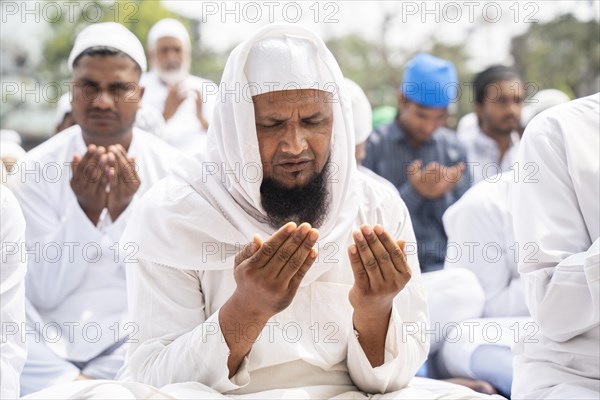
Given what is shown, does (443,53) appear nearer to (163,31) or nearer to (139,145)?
(163,31)

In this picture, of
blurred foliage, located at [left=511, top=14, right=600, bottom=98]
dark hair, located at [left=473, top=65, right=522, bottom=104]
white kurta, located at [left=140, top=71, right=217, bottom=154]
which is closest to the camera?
white kurta, located at [left=140, top=71, right=217, bottom=154]

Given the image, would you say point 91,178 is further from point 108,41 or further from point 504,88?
point 504,88

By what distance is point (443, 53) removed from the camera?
30.5m

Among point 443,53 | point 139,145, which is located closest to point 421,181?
point 139,145

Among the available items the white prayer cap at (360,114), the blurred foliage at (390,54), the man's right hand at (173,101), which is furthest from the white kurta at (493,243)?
the blurred foliage at (390,54)

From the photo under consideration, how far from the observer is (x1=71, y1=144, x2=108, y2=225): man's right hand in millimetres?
3992

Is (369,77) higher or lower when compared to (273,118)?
higher

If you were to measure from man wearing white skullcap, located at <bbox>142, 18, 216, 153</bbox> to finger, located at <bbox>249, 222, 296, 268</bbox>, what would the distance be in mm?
4124

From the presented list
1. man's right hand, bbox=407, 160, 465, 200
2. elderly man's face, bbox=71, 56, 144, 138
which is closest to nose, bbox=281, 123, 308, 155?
elderly man's face, bbox=71, 56, 144, 138

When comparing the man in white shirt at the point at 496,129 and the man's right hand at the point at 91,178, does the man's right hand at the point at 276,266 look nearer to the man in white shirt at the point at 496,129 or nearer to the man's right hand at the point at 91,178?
the man's right hand at the point at 91,178

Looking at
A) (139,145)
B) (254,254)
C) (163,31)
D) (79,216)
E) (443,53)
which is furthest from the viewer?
(443,53)

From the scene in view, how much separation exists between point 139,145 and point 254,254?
7.39 feet

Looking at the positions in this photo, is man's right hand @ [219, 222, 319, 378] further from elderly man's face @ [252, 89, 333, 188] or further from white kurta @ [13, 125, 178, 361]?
white kurta @ [13, 125, 178, 361]

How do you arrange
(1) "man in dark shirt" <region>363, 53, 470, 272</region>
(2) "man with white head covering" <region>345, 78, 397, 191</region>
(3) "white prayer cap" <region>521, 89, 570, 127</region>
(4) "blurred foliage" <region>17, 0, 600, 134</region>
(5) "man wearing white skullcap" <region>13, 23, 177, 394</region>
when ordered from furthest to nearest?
(4) "blurred foliage" <region>17, 0, 600, 134</region> < (3) "white prayer cap" <region>521, 89, 570, 127</region> < (1) "man in dark shirt" <region>363, 53, 470, 272</region> < (2) "man with white head covering" <region>345, 78, 397, 191</region> < (5) "man wearing white skullcap" <region>13, 23, 177, 394</region>
